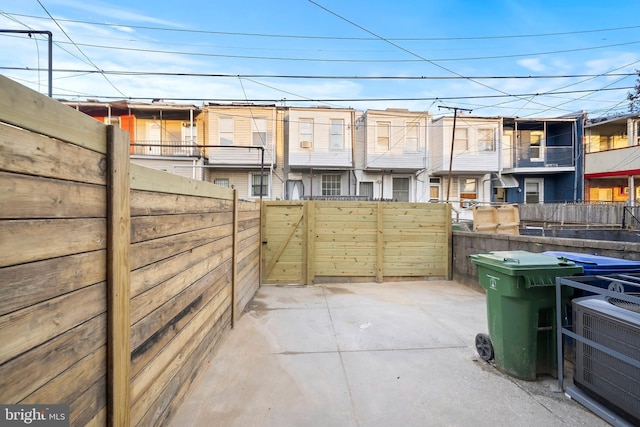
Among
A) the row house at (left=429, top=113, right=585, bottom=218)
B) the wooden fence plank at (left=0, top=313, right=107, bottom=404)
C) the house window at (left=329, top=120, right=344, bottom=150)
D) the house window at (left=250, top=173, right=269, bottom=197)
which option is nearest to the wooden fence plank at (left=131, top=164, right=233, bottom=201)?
the wooden fence plank at (left=0, top=313, right=107, bottom=404)

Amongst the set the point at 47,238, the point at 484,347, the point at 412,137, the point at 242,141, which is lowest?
the point at 484,347

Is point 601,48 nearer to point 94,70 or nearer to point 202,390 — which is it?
point 202,390

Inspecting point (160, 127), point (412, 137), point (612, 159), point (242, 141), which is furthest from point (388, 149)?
point (612, 159)

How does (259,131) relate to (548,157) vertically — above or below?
above

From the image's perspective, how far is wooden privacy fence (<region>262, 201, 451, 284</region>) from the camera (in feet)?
21.7

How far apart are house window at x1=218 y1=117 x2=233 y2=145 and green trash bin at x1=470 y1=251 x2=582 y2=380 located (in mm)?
13968

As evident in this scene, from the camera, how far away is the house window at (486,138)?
16094mm

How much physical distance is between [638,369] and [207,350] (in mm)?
3527

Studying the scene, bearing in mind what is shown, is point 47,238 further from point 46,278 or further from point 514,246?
point 514,246

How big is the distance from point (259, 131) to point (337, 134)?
3.92 m

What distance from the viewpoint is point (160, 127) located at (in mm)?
15078

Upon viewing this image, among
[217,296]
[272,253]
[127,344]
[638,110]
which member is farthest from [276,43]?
[638,110]

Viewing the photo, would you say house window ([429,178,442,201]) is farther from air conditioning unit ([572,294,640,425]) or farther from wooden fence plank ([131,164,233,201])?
wooden fence plank ([131,164,233,201])

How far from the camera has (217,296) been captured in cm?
339
